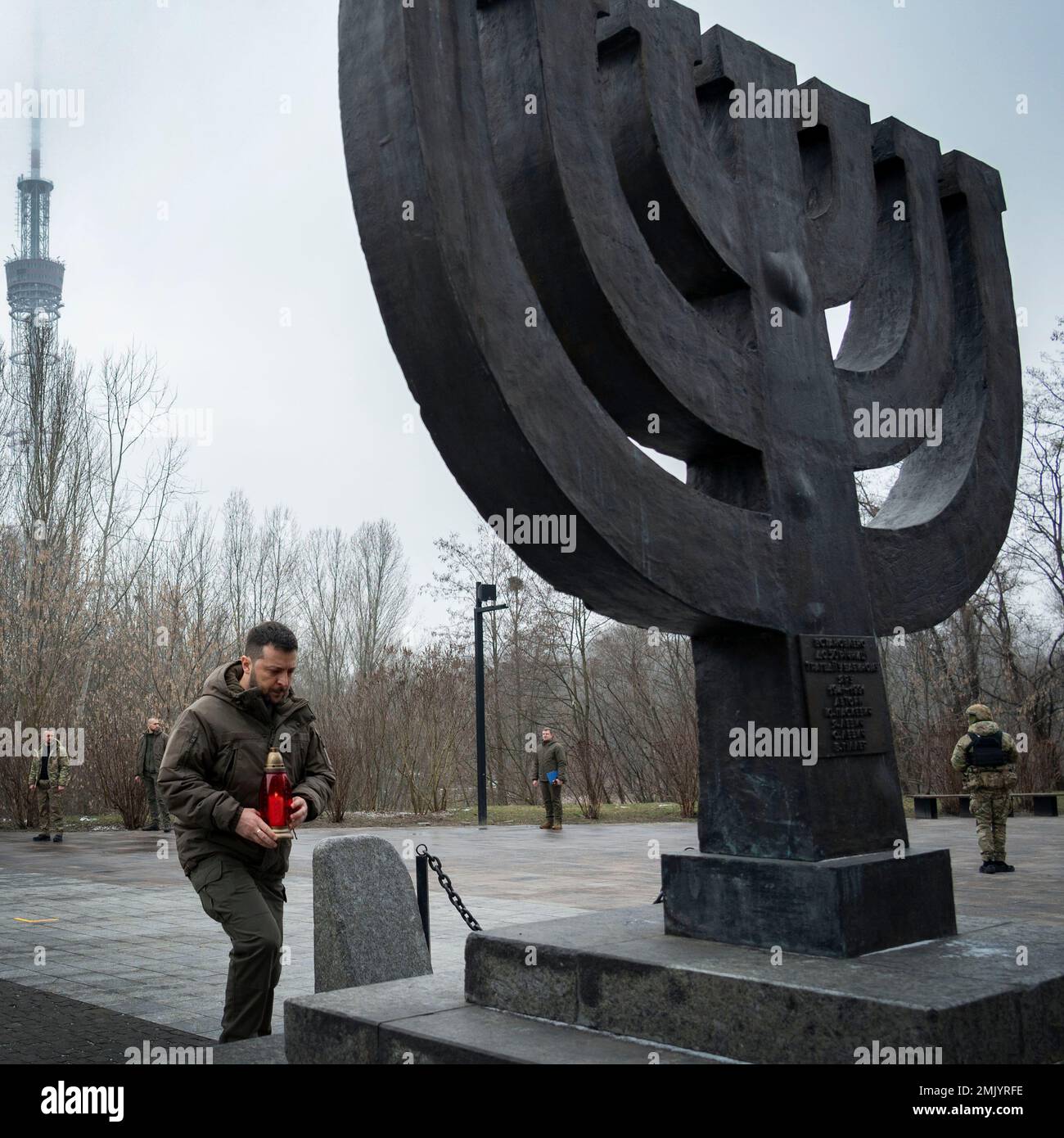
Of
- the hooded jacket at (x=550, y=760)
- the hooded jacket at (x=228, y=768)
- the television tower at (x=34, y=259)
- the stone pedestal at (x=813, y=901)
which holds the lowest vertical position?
the hooded jacket at (x=550, y=760)

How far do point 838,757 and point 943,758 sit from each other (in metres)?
20.1

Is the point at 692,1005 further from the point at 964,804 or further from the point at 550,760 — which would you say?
the point at 964,804

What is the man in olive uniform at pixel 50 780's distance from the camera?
54.6ft

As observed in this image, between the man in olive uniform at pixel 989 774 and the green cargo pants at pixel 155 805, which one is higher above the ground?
the man in olive uniform at pixel 989 774

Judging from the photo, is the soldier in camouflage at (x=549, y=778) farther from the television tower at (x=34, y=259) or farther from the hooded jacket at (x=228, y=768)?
the television tower at (x=34, y=259)

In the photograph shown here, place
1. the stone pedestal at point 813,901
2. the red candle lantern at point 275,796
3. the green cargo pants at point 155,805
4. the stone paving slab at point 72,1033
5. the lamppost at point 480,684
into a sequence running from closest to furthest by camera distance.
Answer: the stone pedestal at point 813,901, the red candle lantern at point 275,796, the stone paving slab at point 72,1033, the green cargo pants at point 155,805, the lamppost at point 480,684

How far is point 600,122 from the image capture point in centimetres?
335

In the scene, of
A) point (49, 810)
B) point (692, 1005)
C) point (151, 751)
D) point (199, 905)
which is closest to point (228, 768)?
point (692, 1005)

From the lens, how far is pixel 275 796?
455cm

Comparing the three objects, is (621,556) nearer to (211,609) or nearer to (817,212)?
(817,212)

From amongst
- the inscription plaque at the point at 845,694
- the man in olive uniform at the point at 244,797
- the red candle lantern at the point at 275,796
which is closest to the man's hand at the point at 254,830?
the man in olive uniform at the point at 244,797

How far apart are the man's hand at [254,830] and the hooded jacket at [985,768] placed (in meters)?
8.75

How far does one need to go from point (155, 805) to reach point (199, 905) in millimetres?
9572
